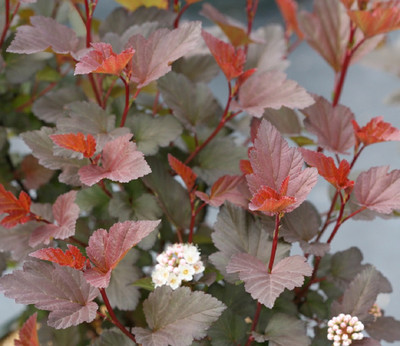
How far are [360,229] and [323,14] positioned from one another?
93 cm

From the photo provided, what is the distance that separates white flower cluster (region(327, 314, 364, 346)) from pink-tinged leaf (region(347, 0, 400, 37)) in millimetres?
313

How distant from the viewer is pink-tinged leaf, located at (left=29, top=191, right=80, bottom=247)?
1.62 feet

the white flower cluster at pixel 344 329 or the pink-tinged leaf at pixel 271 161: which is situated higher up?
the pink-tinged leaf at pixel 271 161

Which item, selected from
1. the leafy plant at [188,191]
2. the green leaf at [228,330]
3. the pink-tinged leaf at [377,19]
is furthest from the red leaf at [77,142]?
the pink-tinged leaf at [377,19]

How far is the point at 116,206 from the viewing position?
0.55 meters

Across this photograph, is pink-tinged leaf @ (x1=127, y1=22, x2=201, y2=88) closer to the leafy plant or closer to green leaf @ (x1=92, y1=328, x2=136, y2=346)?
the leafy plant

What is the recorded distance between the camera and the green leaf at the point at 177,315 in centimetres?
43

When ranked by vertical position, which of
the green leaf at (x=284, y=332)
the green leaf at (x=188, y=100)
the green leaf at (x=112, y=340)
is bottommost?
the green leaf at (x=112, y=340)

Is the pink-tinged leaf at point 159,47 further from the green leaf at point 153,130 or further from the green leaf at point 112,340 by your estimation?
the green leaf at point 112,340

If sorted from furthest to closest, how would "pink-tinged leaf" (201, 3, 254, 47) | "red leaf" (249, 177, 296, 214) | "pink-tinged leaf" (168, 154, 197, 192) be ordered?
"pink-tinged leaf" (201, 3, 254, 47) < "pink-tinged leaf" (168, 154, 197, 192) < "red leaf" (249, 177, 296, 214)

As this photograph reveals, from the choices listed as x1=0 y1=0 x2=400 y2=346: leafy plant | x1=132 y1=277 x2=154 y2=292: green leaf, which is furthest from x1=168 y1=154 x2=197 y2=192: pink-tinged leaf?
x1=132 y1=277 x2=154 y2=292: green leaf

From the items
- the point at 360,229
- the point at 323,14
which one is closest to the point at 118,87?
the point at 323,14

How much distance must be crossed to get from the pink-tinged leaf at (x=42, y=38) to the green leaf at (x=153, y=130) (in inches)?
4.1

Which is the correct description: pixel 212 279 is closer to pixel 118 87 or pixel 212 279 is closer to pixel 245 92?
pixel 245 92
